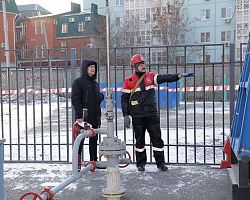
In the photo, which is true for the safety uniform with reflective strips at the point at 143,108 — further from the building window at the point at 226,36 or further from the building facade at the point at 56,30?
the building facade at the point at 56,30

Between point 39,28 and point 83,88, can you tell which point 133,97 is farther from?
point 39,28

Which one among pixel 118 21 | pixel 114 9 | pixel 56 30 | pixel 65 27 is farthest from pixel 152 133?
pixel 56 30

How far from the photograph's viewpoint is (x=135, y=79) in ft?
20.7

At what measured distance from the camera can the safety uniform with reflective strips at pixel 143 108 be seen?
20.6ft

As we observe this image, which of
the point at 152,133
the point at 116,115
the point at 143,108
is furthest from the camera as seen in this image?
the point at 116,115

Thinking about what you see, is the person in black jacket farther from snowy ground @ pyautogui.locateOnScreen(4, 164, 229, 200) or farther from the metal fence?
snowy ground @ pyautogui.locateOnScreen(4, 164, 229, 200)

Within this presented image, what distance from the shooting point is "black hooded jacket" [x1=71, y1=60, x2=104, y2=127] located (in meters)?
6.47

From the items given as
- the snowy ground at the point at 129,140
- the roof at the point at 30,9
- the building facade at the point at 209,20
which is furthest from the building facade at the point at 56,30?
the snowy ground at the point at 129,140

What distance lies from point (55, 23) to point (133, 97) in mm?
49057

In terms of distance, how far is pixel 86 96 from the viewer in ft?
21.4

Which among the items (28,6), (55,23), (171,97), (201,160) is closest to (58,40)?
(55,23)

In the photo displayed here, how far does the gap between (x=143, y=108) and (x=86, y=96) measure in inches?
36.3

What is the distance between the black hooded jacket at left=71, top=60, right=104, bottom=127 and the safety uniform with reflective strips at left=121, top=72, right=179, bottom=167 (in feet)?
1.64

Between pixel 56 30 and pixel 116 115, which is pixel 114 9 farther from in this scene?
pixel 116 115
